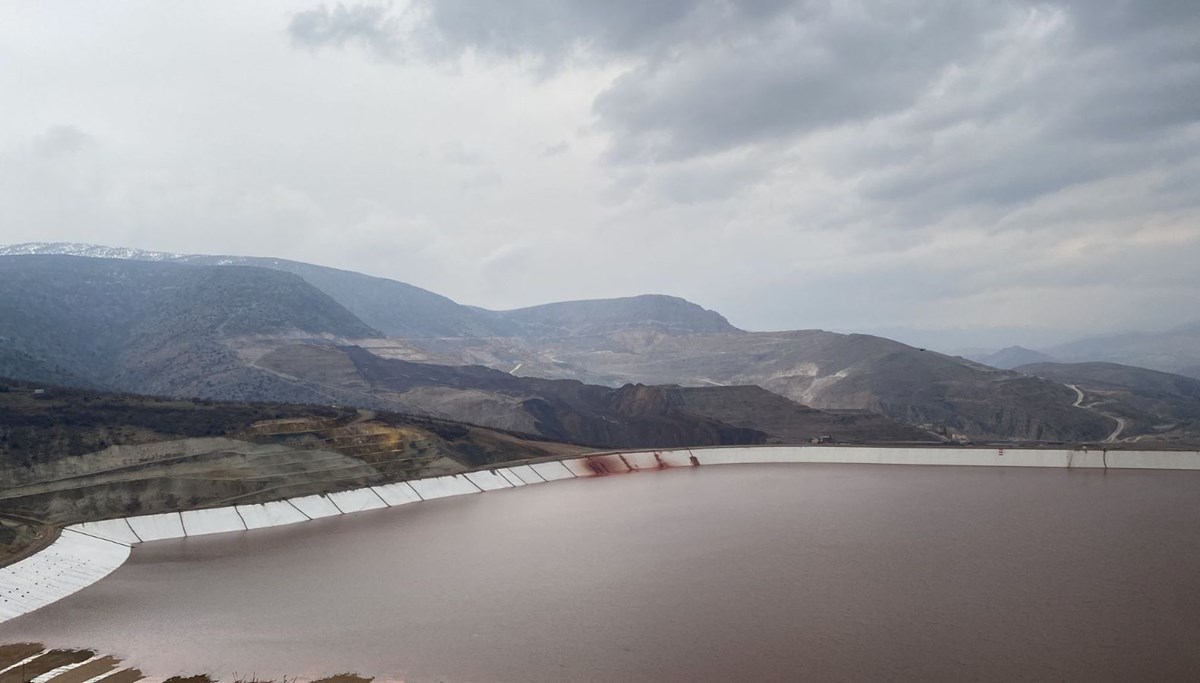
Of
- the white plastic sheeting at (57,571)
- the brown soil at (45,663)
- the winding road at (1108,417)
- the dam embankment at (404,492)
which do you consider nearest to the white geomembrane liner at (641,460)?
the dam embankment at (404,492)

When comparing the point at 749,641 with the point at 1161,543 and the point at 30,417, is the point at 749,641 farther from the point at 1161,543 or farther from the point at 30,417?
the point at 30,417

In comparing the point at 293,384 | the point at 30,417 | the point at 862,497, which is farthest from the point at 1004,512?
the point at 293,384

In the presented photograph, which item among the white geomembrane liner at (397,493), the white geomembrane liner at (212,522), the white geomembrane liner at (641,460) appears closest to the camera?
the white geomembrane liner at (212,522)

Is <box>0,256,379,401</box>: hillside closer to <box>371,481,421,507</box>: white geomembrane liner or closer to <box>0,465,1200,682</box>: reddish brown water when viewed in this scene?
<box>371,481,421,507</box>: white geomembrane liner

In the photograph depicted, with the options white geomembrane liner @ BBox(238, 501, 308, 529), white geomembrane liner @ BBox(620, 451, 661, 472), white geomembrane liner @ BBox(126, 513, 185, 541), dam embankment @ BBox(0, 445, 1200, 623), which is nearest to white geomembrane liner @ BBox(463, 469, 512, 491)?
dam embankment @ BBox(0, 445, 1200, 623)

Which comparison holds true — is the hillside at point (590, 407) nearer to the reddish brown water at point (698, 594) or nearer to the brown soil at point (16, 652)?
the reddish brown water at point (698, 594)

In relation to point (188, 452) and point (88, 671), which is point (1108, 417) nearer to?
point (188, 452)
